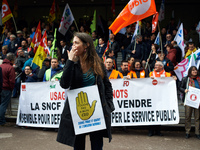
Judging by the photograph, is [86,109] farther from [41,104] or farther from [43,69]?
[43,69]

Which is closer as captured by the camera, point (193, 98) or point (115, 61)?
point (193, 98)

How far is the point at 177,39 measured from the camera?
1008cm

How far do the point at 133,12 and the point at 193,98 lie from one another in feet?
8.34

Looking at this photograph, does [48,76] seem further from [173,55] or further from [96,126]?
[96,126]

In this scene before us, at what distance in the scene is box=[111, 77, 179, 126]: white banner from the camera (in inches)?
266

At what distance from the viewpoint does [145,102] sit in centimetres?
686

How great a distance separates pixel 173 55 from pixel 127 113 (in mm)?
3731

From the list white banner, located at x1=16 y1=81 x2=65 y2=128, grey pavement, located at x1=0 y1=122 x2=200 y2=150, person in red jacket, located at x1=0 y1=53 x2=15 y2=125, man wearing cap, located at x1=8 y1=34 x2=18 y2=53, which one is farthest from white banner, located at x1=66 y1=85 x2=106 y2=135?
man wearing cap, located at x1=8 y1=34 x2=18 y2=53

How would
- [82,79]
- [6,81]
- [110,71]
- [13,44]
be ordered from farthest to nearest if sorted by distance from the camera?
[13,44]
[6,81]
[110,71]
[82,79]

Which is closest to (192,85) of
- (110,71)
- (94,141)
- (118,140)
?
(110,71)

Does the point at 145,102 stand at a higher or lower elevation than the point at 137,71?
A: lower

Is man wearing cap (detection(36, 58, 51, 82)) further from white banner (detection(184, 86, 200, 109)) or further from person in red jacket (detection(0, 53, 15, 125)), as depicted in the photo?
white banner (detection(184, 86, 200, 109))

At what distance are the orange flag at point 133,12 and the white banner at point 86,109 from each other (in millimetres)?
3523

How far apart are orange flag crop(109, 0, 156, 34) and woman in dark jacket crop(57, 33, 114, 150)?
3339mm
